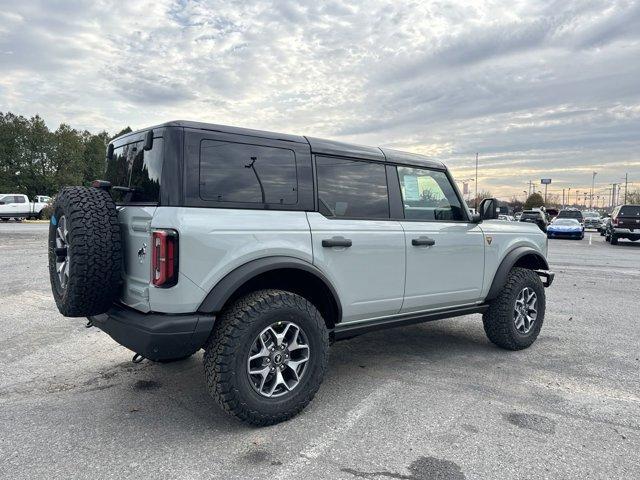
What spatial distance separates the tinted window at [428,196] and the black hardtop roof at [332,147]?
0.31 feet

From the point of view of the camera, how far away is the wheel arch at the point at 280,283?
2.91 meters

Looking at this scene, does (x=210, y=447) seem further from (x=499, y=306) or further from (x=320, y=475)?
(x=499, y=306)

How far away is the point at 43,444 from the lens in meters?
2.84

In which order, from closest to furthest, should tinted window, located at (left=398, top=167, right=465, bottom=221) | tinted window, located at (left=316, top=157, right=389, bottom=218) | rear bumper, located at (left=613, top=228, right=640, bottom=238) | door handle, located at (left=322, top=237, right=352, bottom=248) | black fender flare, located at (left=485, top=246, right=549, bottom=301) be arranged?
door handle, located at (left=322, top=237, right=352, bottom=248) → tinted window, located at (left=316, top=157, right=389, bottom=218) → tinted window, located at (left=398, top=167, right=465, bottom=221) → black fender flare, located at (left=485, top=246, right=549, bottom=301) → rear bumper, located at (left=613, top=228, right=640, bottom=238)

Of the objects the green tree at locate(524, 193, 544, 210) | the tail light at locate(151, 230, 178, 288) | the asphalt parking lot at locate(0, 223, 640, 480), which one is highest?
the green tree at locate(524, 193, 544, 210)

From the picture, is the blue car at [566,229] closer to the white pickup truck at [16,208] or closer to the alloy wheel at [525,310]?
the alloy wheel at [525,310]

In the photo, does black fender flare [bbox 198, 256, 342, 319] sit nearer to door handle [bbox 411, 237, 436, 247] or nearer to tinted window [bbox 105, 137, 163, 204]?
tinted window [bbox 105, 137, 163, 204]

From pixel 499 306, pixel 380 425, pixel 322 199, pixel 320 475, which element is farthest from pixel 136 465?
pixel 499 306

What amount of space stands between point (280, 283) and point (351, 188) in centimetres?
96

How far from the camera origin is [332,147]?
12.2ft

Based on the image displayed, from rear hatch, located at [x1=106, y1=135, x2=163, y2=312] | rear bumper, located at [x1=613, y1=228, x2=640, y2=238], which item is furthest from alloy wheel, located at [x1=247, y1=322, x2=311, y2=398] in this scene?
rear bumper, located at [x1=613, y1=228, x2=640, y2=238]

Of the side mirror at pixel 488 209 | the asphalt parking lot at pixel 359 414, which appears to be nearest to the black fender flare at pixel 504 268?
the side mirror at pixel 488 209

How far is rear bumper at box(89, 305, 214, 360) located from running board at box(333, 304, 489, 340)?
1117mm

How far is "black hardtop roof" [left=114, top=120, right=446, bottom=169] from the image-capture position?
3078 mm
